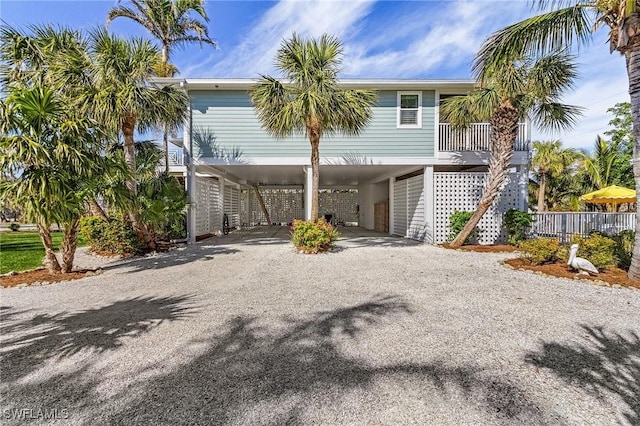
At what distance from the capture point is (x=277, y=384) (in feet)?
7.90

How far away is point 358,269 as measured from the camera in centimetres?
671

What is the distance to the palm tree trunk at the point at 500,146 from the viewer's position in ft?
27.9

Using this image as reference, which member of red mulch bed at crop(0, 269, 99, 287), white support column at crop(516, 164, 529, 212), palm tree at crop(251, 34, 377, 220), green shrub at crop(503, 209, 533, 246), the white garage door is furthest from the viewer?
the white garage door

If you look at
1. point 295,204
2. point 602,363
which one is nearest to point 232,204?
point 295,204

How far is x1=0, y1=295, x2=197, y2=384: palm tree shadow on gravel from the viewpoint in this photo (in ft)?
9.44

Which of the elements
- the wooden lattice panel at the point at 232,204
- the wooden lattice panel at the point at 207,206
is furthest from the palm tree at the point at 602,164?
the wooden lattice panel at the point at 207,206

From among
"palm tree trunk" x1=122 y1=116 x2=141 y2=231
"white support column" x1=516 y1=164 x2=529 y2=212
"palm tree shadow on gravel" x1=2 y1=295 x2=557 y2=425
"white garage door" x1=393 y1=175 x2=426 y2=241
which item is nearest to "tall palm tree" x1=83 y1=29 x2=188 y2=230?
"palm tree trunk" x1=122 y1=116 x2=141 y2=231

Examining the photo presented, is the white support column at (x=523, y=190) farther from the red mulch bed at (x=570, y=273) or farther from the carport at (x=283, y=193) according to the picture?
the red mulch bed at (x=570, y=273)

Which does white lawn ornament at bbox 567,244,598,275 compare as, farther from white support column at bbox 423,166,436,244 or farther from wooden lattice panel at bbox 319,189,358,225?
wooden lattice panel at bbox 319,189,358,225

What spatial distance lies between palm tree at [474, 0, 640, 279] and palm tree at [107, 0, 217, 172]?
15969 mm

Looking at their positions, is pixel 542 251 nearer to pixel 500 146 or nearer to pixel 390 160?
pixel 500 146

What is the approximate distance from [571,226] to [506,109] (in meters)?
5.11

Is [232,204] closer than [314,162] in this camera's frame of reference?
No

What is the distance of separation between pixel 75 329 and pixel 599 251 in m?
8.75
